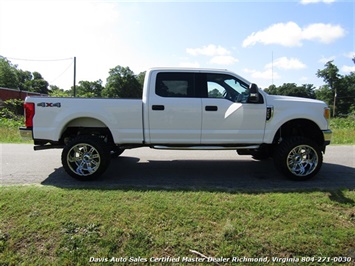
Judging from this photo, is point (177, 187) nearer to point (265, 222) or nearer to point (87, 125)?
point (265, 222)

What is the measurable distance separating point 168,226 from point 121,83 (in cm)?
6555

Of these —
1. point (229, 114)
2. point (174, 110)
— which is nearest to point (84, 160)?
point (174, 110)

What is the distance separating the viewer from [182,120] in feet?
16.4

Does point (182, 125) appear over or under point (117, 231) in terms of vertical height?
over

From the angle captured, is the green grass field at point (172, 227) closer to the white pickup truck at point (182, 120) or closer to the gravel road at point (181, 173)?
the gravel road at point (181, 173)

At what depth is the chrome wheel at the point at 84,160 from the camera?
16.2 feet

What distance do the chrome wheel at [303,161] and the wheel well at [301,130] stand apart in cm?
42

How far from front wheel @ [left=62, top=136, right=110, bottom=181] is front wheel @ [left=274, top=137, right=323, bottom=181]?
10.6 feet

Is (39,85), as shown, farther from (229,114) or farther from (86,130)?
(229,114)

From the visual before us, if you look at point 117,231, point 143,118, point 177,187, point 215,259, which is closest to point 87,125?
point 143,118

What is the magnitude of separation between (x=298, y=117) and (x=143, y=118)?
2900 mm

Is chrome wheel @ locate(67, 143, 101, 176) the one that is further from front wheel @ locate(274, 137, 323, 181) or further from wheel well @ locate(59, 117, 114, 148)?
front wheel @ locate(274, 137, 323, 181)

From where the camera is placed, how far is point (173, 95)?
505 centimetres

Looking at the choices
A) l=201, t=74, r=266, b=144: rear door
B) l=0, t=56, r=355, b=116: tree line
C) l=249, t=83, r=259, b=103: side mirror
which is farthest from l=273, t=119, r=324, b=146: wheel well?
l=0, t=56, r=355, b=116: tree line
